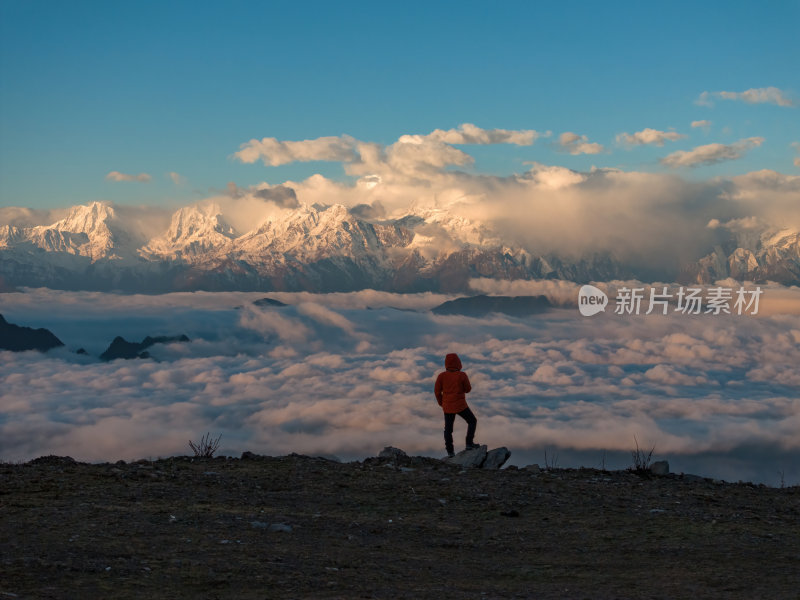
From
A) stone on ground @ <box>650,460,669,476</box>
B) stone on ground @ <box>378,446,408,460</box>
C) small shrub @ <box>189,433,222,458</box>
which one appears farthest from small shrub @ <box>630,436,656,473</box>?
small shrub @ <box>189,433,222,458</box>

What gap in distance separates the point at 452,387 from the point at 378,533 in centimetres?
842

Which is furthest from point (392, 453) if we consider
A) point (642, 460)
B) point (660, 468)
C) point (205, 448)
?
point (660, 468)

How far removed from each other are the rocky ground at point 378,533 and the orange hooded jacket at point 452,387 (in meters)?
2.58

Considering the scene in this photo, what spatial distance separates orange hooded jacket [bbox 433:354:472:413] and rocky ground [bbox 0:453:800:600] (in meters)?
2.58

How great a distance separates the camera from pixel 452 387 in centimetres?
→ 2078

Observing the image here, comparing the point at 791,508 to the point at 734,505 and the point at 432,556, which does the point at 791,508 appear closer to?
the point at 734,505

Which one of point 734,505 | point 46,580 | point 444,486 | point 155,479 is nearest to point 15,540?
point 46,580

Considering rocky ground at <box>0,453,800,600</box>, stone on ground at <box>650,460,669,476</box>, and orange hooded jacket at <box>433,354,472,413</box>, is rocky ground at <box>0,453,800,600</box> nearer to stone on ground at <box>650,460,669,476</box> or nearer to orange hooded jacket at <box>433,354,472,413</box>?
stone on ground at <box>650,460,669,476</box>

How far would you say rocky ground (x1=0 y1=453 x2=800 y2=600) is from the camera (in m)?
9.77

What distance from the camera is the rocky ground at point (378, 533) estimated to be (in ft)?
32.0

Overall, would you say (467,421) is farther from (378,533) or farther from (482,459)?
(378,533)

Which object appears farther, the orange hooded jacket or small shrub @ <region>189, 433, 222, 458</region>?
the orange hooded jacket

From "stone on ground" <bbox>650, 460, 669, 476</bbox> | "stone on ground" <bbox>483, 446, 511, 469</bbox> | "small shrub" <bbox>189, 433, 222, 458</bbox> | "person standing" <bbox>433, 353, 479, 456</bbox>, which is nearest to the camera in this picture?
"stone on ground" <bbox>483, 446, 511, 469</bbox>

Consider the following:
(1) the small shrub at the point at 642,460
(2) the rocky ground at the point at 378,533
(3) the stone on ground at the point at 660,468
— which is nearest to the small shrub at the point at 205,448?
(2) the rocky ground at the point at 378,533
